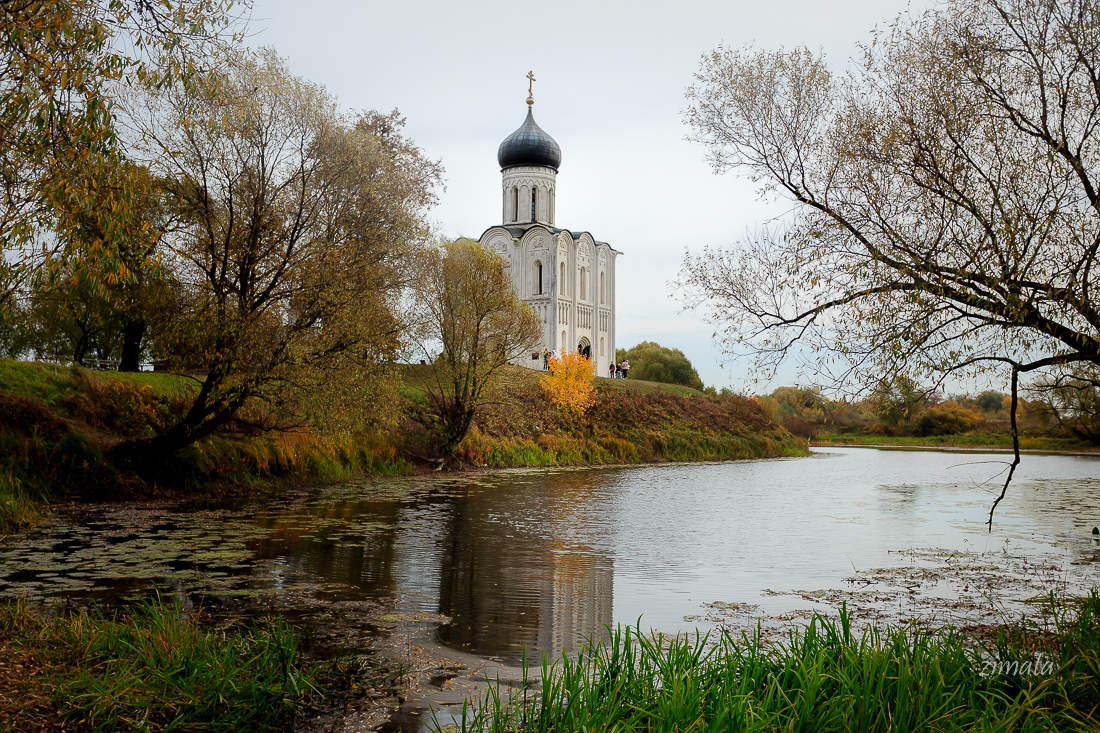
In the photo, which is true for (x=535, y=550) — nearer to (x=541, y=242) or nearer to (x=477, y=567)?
(x=477, y=567)

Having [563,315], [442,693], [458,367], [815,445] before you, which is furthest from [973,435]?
[442,693]

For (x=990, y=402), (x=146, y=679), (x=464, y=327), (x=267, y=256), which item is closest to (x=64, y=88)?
(x=146, y=679)

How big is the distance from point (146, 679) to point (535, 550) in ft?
26.0

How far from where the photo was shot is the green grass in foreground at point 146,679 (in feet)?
15.2

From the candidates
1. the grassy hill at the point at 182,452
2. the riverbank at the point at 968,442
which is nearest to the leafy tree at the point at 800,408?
the riverbank at the point at 968,442

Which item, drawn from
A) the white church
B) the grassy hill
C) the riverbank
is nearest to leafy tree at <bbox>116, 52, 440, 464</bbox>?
the grassy hill

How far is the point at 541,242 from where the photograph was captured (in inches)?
2539

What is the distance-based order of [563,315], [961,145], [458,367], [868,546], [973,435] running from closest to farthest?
[961,145] → [868,546] → [458,367] → [563,315] → [973,435]

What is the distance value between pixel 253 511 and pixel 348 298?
15.1 feet

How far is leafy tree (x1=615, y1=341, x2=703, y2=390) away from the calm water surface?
1992 inches

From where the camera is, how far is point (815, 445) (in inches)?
3036

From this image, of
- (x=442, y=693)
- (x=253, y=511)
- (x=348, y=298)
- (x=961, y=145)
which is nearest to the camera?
(x=442, y=693)

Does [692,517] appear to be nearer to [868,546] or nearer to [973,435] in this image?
[868,546]

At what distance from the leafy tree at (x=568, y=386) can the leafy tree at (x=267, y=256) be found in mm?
21447
